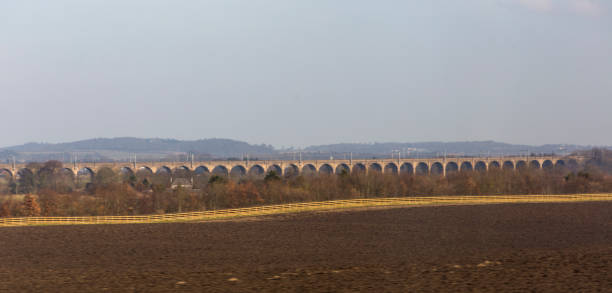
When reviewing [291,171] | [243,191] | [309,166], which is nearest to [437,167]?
[309,166]

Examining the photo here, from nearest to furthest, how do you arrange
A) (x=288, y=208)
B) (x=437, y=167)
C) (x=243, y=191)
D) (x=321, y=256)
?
(x=321, y=256) < (x=288, y=208) < (x=243, y=191) < (x=437, y=167)

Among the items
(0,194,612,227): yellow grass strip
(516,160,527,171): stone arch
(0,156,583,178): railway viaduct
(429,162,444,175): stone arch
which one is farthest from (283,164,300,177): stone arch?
(0,194,612,227): yellow grass strip

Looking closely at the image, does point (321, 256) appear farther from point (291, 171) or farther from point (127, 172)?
point (127, 172)

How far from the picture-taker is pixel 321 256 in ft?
83.4

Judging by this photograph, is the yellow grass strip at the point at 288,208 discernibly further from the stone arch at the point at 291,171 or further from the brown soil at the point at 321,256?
the stone arch at the point at 291,171

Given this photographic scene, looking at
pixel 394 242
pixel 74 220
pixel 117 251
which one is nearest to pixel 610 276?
pixel 394 242

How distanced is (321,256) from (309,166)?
494ft

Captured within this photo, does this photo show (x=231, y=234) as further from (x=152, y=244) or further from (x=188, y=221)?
(x=188, y=221)

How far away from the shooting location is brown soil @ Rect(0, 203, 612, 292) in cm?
1930

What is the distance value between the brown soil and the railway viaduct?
9952 centimetres

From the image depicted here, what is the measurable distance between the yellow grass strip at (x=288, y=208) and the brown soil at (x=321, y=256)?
4.39m

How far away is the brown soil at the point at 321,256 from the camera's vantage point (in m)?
19.3

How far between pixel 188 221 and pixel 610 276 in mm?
29329

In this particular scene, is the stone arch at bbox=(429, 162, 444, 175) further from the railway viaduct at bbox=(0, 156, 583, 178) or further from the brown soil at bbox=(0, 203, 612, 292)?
the brown soil at bbox=(0, 203, 612, 292)
